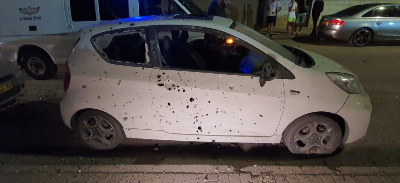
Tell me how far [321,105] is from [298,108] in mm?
247

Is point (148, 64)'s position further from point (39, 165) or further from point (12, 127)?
point (12, 127)

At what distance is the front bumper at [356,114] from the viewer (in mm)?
2924

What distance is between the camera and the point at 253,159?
10.7 ft

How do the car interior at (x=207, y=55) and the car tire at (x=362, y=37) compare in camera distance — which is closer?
the car interior at (x=207, y=55)

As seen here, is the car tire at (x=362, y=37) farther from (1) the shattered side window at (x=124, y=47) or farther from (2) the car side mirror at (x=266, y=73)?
(1) the shattered side window at (x=124, y=47)

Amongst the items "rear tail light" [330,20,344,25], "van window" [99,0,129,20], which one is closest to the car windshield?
"van window" [99,0,129,20]

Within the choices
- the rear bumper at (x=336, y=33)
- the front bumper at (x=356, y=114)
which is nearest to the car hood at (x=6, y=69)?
the front bumper at (x=356, y=114)

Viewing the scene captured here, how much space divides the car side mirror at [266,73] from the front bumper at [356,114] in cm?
91

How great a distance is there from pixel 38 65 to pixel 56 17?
47.6 inches

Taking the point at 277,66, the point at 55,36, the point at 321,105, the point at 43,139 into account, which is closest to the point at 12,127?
the point at 43,139

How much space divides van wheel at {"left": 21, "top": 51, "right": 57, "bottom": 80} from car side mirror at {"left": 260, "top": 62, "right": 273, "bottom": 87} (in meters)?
5.11

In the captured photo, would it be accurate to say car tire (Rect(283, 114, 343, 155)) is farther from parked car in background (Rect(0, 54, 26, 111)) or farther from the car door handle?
parked car in background (Rect(0, 54, 26, 111))

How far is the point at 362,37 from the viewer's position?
9.34 m

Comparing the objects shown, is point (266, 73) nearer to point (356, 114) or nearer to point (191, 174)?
point (356, 114)
